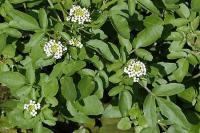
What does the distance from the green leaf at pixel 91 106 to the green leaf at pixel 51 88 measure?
0.70ft

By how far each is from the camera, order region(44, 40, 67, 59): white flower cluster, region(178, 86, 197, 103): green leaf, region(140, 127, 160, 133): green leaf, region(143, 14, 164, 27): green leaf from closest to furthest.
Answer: region(44, 40, 67, 59): white flower cluster → region(140, 127, 160, 133): green leaf → region(143, 14, 164, 27): green leaf → region(178, 86, 197, 103): green leaf

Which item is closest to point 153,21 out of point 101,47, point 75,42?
point 101,47

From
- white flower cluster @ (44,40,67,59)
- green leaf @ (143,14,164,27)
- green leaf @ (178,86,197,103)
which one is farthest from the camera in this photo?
green leaf @ (178,86,197,103)

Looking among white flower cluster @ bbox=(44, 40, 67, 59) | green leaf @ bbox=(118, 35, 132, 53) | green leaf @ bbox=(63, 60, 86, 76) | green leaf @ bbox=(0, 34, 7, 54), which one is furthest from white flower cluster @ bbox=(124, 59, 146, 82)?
green leaf @ bbox=(0, 34, 7, 54)

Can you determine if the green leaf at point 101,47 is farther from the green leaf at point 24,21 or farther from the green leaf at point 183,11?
the green leaf at point 183,11

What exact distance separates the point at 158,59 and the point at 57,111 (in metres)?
0.74

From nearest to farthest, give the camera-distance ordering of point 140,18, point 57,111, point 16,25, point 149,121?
point 149,121 < point 16,25 < point 140,18 < point 57,111

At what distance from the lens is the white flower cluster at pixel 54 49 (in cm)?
201

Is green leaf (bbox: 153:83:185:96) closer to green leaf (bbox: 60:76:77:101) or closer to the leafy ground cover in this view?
the leafy ground cover

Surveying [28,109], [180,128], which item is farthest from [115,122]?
[28,109]

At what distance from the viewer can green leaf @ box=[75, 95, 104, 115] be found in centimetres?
227

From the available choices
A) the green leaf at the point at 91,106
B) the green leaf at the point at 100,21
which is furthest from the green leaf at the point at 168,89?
the green leaf at the point at 100,21

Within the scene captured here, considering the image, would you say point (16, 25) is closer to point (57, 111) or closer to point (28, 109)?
point (28, 109)

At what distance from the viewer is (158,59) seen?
9.11 ft
